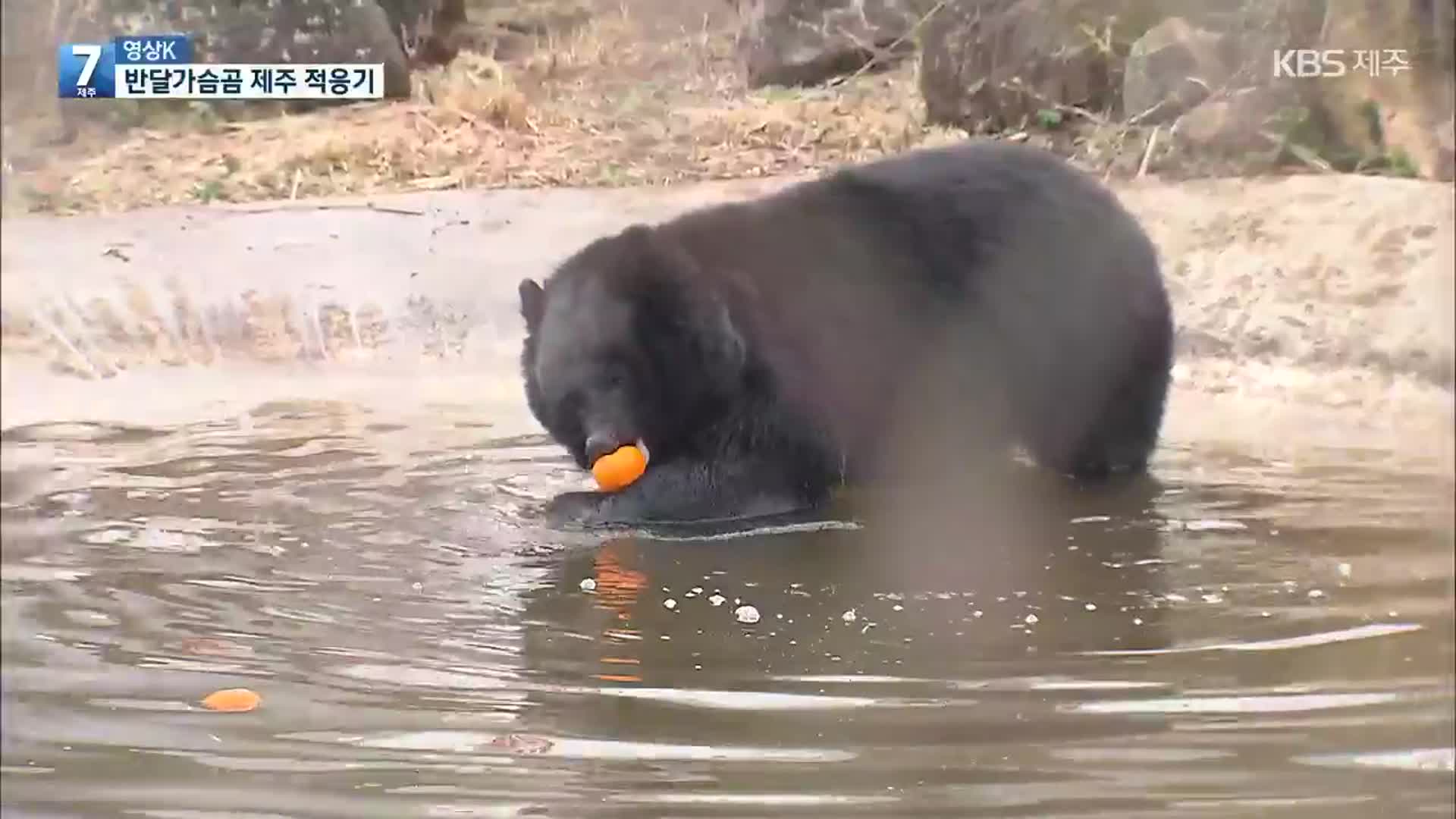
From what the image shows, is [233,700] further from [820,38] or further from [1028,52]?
[1028,52]

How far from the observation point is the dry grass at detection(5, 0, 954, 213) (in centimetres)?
150

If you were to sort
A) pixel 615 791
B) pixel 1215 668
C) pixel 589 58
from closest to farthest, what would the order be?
pixel 615 791 → pixel 1215 668 → pixel 589 58

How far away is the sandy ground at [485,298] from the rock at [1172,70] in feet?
0.35

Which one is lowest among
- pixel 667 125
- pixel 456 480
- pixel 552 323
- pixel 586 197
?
pixel 456 480

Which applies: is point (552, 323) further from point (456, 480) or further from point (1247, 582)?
point (1247, 582)

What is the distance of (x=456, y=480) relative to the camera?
5.24 feet

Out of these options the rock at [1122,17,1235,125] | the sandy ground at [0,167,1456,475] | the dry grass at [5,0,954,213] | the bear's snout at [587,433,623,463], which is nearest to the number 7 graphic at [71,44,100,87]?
the dry grass at [5,0,954,213]

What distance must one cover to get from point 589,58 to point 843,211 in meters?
0.39

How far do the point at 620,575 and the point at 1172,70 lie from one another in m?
0.92

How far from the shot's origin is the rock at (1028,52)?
1565mm

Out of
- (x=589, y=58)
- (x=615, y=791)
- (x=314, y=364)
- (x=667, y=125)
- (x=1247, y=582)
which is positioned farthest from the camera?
(x=314, y=364)

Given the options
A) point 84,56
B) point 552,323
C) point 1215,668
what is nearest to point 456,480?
point 552,323

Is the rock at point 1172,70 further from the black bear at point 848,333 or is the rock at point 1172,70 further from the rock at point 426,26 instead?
the rock at point 426,26

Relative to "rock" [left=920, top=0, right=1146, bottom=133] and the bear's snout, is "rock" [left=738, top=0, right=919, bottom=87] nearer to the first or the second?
"rock" [left=920, top=0, right=1146, bottom=133]
